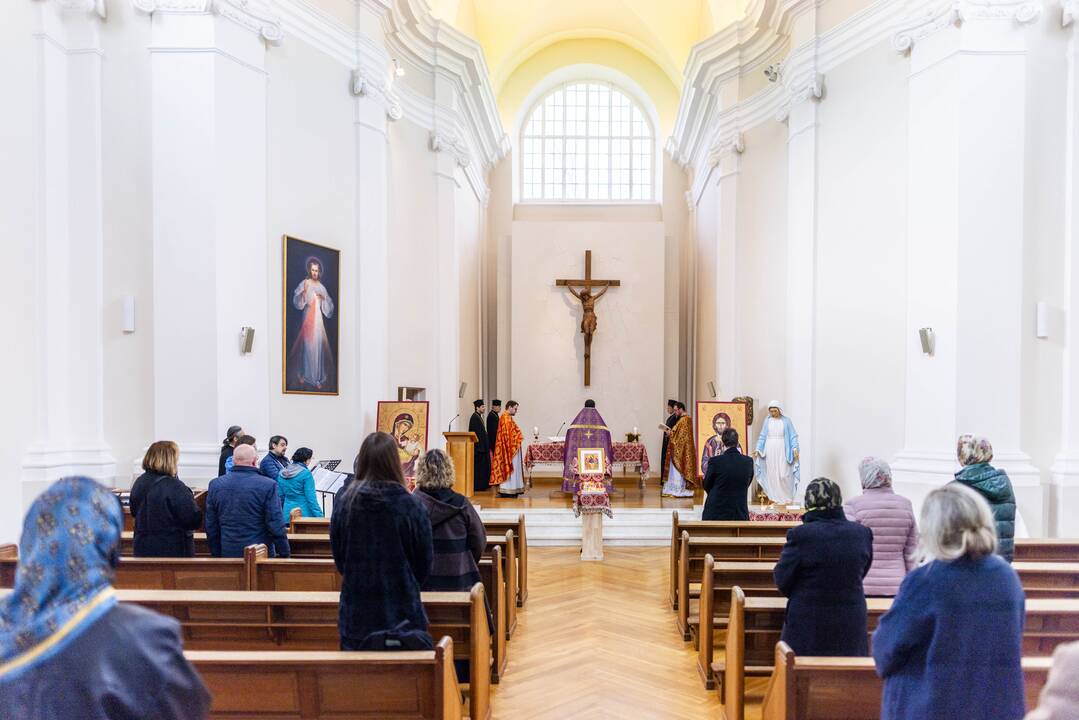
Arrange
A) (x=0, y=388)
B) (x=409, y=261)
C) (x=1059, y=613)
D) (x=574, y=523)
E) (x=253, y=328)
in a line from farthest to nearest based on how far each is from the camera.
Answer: (x=409, y=261) → (x=574, y=523) → (x=253, y=328) → (x=0, y=388) → (x=1059, y=613)

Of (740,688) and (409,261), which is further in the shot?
(409,261)

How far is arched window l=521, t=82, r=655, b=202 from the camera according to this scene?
1691 centimetres

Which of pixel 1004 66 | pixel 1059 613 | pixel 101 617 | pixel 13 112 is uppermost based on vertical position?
pixel 1004 66

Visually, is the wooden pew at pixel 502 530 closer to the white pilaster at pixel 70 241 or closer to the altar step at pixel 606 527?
the white pilaster at pixel 70 241

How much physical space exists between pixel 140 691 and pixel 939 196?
813 cm

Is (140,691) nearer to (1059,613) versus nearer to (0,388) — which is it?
(1059,613)

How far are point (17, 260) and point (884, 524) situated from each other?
22.7 ft

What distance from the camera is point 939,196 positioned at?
7801 millimetres

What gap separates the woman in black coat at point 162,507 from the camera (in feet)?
15.0

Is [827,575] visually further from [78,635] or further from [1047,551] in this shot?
[78,635]

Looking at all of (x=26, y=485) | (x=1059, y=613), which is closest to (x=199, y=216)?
(x=26, y=485)

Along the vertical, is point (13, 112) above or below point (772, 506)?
above

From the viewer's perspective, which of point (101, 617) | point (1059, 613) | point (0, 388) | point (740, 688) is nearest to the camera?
point (101, 617)

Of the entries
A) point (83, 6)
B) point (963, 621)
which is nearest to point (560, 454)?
point (83, 6)
